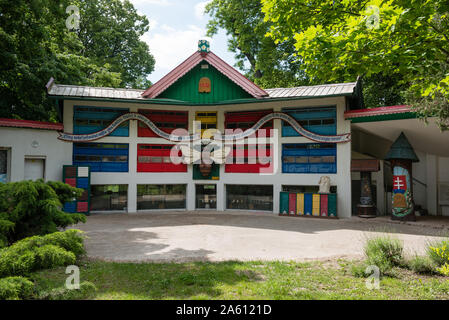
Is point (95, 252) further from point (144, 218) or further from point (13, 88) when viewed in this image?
point (13, 88)

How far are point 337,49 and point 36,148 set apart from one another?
1794cm

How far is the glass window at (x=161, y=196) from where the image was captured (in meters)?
21.8

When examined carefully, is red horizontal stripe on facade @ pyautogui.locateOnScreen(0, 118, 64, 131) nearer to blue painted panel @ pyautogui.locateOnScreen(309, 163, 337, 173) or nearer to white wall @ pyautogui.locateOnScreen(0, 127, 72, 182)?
white wall @ pyautogui.locateOnScreen(0, 127, 72, 182)

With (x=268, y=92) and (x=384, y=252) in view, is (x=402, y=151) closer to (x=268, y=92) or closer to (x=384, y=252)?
(x=268, y=92)

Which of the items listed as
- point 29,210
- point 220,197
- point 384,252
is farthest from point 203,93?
point 384,252

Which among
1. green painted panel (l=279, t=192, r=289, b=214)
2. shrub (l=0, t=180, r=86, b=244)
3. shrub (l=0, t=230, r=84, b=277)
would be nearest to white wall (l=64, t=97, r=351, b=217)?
green painted panel (l=279, t=192, r=289, b=214)

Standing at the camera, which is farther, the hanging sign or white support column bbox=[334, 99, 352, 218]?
the hanging sign

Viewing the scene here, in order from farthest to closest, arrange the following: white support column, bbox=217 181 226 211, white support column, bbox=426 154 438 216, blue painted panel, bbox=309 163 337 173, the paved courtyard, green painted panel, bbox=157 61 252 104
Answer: white support column, bbox=217 181 226 211 → green painted panel, bbox=157 61 252 104 → white support column, bbox=426 154 438 216 → blue painted panel, bbox=309 163 337 173 → the paved courtyard

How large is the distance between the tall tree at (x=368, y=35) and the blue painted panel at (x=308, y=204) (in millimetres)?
10985

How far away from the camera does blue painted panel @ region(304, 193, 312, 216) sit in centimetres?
1930

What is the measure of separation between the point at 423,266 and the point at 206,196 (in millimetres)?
15716

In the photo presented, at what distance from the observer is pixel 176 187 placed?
22.5 meters

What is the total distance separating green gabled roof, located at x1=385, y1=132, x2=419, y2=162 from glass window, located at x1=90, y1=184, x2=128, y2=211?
53.5ft

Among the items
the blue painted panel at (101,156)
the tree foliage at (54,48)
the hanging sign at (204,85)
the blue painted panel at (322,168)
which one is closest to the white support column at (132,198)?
the blue painted panel at (101,156)
